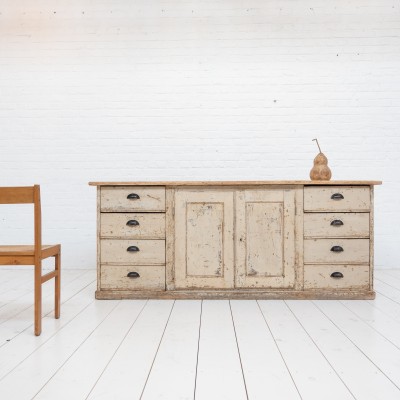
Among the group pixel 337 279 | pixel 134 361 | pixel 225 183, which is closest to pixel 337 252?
pixel 337 279

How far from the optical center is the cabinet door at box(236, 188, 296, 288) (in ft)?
10.7

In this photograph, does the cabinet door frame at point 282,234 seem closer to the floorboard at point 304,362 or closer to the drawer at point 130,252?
the floorboard at point 304,362

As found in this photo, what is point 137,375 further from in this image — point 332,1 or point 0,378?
point 332,1

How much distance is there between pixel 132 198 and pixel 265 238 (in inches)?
39.1

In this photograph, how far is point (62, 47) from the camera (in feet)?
15.3

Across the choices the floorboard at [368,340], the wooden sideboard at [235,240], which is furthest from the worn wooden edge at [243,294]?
the floorboard at [368,340]

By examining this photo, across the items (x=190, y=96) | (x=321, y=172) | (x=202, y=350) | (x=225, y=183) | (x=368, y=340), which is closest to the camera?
(x=202, y=350)

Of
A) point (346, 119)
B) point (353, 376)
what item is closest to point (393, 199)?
point (346, 119)

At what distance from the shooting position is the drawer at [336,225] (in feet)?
10.7

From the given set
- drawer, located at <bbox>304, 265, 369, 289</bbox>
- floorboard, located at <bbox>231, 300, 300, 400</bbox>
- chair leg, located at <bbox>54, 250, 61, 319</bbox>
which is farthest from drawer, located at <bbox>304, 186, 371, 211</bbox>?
chair leg, located at <bbox>54, 250, 61, 319</bbox>

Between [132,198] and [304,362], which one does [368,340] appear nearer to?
[304,362]

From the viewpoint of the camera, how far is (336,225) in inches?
129

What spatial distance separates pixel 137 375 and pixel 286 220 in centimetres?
178

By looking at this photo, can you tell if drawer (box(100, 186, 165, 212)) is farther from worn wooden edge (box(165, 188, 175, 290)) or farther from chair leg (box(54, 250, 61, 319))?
chair leg (box(54, 250, 61, 319))
